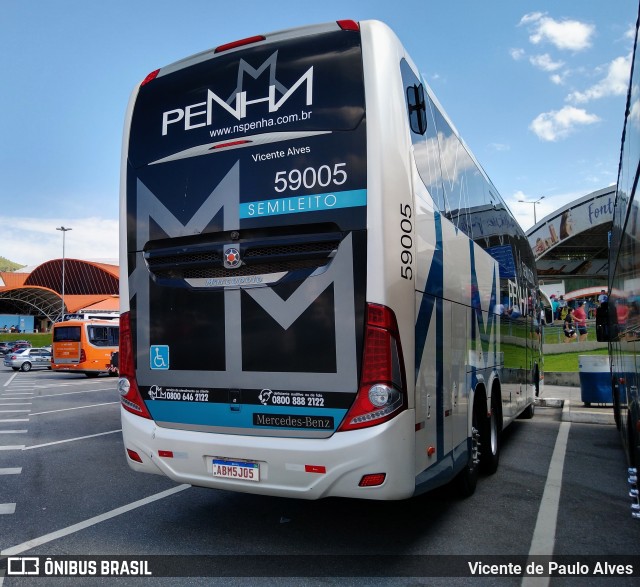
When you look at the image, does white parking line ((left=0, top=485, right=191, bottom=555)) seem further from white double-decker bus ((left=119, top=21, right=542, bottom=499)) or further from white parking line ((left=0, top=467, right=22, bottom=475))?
white parking line ((left=0, top=467, right=22, bottom=475))

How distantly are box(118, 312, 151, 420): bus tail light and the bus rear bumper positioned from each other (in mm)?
605

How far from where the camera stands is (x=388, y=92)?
165 inches

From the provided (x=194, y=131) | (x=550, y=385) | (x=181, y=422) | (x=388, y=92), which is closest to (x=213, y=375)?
(x=181, y=422)

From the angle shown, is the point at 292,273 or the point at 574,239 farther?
the point at 574,239


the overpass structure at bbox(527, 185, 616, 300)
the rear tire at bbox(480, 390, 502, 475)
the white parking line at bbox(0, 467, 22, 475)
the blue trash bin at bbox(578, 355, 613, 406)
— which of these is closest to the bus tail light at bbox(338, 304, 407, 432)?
the rear tire at bbox(480, 390, 502, 475)

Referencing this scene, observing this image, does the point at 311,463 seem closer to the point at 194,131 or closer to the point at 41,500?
the point at 194,131

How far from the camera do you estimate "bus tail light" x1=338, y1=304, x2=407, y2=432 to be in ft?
13.0

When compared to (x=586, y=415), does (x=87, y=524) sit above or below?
above

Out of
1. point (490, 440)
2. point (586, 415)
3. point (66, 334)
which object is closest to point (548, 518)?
point (490, 440)

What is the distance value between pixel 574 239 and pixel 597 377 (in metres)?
35.9

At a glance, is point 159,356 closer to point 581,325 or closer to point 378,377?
point 378,377

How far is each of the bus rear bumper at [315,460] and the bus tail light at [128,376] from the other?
60cm

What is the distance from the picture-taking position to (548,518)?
542cm

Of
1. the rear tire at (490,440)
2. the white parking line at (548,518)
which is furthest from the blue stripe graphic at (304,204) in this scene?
the rear tire at (490,440)
